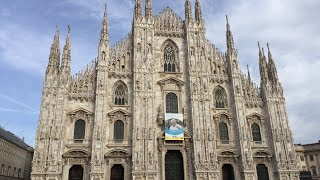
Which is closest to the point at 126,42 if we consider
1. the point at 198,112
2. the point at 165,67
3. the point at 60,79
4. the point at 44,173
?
the point at 165,67

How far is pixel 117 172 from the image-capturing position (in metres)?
29.9

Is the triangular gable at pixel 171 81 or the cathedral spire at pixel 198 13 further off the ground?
the cathedral spire at pixel 198 13

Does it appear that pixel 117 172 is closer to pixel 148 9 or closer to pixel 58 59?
pixel 58 59

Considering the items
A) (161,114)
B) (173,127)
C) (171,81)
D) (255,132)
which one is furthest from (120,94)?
(255,132)

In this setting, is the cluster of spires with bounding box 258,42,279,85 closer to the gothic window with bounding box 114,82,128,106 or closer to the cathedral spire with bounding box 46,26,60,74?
the gothic window with bounding box 114,82,128,106

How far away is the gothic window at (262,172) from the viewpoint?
105ft

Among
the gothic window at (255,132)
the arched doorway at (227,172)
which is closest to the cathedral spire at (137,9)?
the gothic window at (255,132)

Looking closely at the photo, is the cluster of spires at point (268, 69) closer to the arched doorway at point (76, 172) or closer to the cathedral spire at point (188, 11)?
Result: the cathedral spire at point (188, 11)

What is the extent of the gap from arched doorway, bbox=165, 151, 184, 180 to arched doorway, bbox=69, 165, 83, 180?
871 cm

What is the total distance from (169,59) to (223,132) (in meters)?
10.6

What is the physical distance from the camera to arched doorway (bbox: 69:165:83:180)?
29.0 meters

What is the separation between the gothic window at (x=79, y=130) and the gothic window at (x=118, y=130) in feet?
10.5

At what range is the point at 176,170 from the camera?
31.2 m

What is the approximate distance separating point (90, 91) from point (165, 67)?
9226 mm
